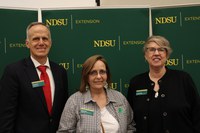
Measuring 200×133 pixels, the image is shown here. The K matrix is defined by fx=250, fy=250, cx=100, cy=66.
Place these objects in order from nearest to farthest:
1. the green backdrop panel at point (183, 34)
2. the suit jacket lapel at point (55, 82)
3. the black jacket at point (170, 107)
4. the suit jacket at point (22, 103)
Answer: the suit jacket at point (22, 103) → the black jacket at point (170, 107) → the suit jacket lapel at point (55, 82) → the green backdrop panel at point (183, 34)

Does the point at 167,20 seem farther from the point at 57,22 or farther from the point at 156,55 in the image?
the point at 57,22

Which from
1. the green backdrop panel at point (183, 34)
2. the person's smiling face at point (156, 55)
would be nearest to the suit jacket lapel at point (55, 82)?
the person's smiling face at point (156, 55)

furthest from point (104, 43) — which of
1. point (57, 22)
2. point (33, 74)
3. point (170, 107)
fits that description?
point (170, 107)

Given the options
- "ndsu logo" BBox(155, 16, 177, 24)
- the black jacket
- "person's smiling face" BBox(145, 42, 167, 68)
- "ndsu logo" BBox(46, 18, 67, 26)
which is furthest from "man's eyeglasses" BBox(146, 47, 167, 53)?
"ndsu logo" BBox(46, 18, 67, 26)

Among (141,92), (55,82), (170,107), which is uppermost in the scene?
(55,82)

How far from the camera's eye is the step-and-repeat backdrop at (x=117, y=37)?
3246 mm

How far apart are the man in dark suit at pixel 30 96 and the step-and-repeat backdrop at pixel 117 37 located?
72 cm

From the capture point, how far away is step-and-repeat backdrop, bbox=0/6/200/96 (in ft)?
10.6

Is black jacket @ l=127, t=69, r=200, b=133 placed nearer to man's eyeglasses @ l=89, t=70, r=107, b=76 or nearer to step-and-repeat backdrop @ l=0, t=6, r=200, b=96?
man's eyeglasses @ l=89, t=70, r=107, b=76

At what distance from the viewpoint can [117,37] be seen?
3.29 m

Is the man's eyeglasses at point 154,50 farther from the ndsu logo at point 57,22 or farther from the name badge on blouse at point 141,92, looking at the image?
the ndsu logo at point 57,22

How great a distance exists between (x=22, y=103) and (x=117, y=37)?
1.52 meters

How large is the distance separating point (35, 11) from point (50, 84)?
1178mm

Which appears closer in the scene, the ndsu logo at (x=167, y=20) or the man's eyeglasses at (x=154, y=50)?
the man's eyeglasses at (x=154, y=50)
